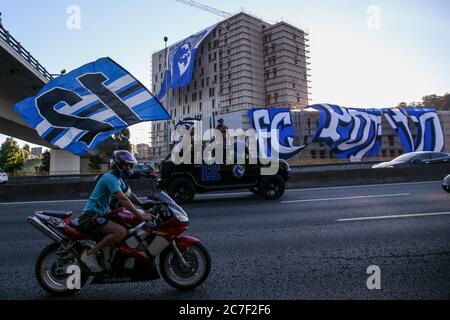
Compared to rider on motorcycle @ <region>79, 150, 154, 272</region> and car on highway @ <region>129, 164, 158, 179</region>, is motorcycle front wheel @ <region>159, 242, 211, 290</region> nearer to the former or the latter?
rider on motorcycle @ <region>79, 150, 154, 272</region>

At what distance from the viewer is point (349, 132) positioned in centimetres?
4475

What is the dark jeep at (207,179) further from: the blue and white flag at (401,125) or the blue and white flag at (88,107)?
the blue and white flag at (401,125)

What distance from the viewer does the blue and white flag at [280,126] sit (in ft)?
153

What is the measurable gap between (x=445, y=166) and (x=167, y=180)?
15.4m

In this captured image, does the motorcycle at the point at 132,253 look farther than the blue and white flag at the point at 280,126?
No

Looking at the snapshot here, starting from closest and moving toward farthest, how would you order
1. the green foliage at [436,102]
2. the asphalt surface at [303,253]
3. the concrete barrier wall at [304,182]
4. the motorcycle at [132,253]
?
the asphalt surface at [303,253] < the motorcycle at [132,253] < the concrete barrier wall at [304,182] < the green foliage at [436,102]

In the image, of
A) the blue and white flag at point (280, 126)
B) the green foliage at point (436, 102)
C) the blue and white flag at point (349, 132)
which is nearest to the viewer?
the blue and white flag at point (349, 132)

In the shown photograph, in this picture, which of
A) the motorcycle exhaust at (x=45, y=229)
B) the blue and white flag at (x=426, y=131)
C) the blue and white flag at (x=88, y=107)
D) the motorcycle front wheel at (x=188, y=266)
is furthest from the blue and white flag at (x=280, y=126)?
the motorcycle exhaust at (x=45, y=229)

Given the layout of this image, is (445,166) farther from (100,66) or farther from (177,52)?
(177,52)

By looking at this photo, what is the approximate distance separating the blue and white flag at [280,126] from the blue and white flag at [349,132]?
448cm

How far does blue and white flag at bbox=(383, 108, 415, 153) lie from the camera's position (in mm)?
45250

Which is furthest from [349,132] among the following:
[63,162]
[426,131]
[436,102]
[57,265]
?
[436,102]
